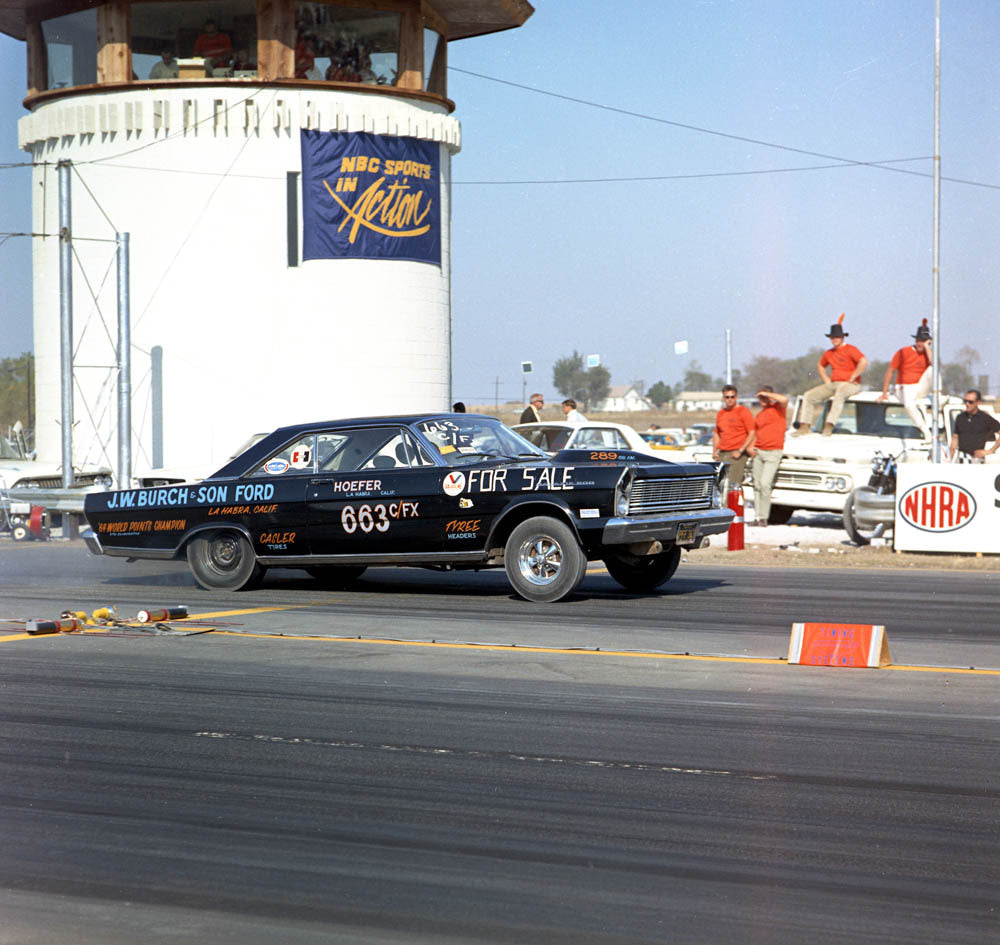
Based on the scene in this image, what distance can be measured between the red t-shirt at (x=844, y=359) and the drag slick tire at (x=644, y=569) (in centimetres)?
881

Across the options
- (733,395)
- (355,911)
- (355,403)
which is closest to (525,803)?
(355,911)

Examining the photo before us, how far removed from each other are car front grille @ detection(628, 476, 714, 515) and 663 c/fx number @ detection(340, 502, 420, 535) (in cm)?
189

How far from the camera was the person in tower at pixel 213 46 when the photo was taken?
27547mm

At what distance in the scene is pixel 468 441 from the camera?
41.0 feet

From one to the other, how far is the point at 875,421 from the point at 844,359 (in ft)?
3.67

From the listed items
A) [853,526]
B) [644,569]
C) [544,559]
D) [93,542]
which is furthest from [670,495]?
[853,526]

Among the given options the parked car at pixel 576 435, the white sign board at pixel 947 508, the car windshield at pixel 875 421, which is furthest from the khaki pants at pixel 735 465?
the white sign board at pixel 947 508

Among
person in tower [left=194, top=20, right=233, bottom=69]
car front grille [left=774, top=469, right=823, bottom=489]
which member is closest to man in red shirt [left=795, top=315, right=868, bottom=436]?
car front grille [left=774, top=469, right=823, bottom=489]

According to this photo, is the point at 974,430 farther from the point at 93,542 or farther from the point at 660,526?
the point at 93,542

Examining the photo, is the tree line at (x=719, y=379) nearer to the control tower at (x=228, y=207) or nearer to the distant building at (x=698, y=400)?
the distant building at (x=698, y=400)

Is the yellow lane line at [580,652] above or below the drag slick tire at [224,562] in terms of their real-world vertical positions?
below

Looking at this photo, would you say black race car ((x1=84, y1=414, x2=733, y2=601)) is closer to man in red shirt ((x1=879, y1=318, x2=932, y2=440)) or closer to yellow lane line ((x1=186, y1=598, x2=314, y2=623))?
yellow lane line ((x1=186, y1=598, x2=314, y2=623))

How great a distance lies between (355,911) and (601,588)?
9.19m

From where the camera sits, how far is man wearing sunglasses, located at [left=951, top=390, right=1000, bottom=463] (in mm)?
19406
